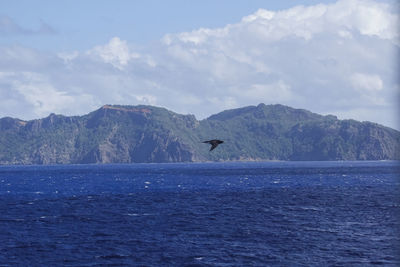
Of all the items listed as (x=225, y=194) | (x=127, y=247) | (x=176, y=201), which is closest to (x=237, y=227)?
(x=127, y=247)

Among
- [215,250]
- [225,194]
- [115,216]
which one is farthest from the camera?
[225,194]

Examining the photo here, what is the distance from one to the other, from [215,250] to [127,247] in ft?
33.2

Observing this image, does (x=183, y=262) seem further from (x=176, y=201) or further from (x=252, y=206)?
(x=176, y=201)

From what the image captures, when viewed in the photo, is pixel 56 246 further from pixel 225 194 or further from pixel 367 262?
pixel 225 194

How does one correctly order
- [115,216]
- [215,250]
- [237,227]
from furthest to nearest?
[115,216] → [237,227] → [215,250]

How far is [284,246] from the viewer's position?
61.7 meters

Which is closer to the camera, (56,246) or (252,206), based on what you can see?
(56,246)

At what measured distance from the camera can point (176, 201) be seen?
4353 inches

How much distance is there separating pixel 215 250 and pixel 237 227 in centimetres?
1592

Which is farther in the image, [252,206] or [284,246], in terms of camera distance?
[252,206]

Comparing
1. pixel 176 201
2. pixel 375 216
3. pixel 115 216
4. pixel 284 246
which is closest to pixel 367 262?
pixel 284 246

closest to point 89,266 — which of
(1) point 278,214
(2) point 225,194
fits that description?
(1) point 278,214

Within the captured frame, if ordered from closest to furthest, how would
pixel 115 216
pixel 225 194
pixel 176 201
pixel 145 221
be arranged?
pixel 145 221 → pixel 115 216 → pixel 176 201 → pixel 225 194

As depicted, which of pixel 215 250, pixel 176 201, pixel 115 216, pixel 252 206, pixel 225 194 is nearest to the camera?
pixel 215 250
